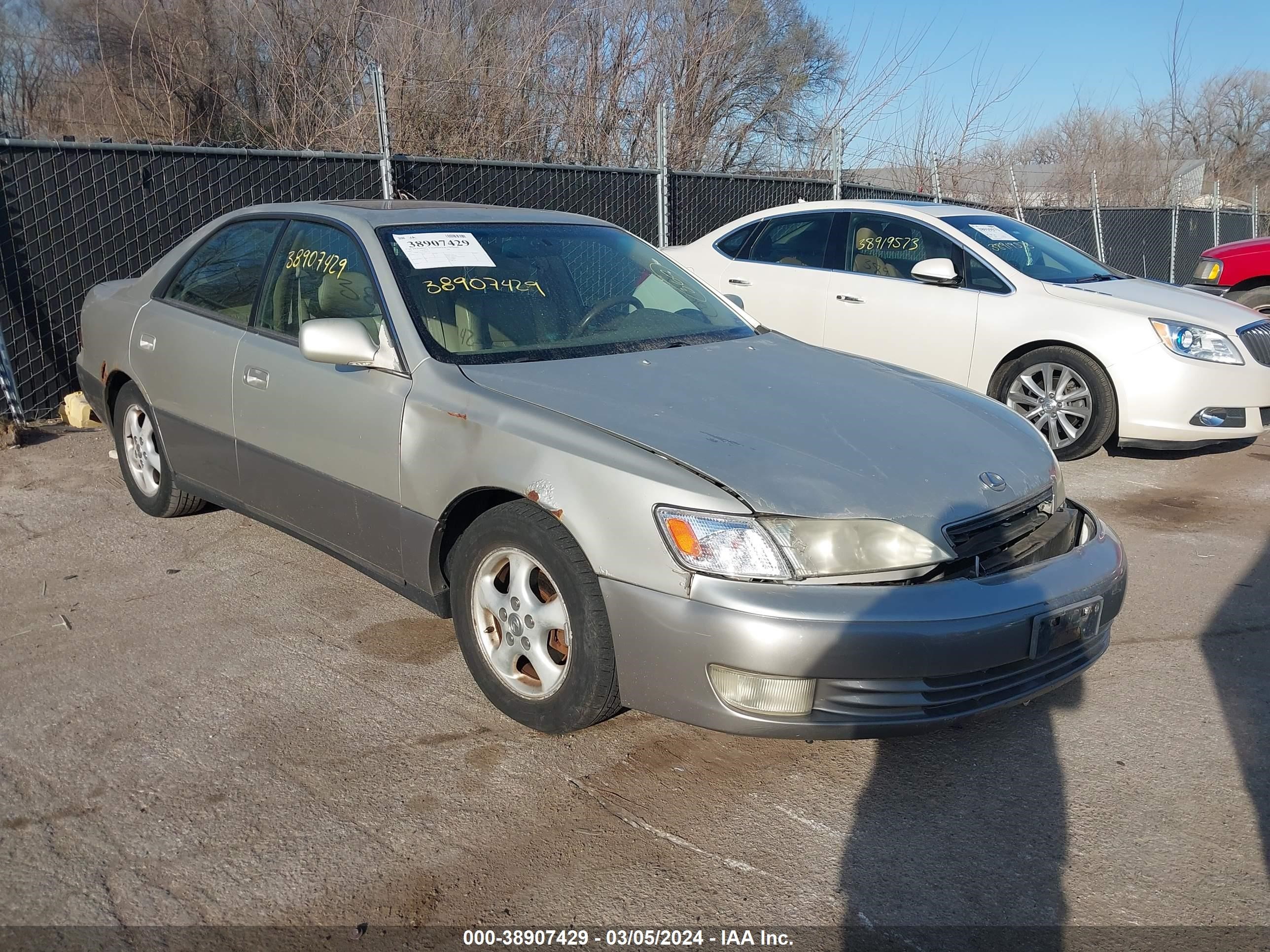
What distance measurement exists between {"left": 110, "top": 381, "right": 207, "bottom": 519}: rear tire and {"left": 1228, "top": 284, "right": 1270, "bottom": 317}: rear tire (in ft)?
30.5

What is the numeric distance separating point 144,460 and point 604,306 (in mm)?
2647

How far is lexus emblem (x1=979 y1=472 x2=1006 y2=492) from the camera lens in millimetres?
3161

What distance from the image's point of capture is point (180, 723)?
3.34 m

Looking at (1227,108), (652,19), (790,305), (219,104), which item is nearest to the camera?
(790,305)

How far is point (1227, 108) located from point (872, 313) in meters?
34.9

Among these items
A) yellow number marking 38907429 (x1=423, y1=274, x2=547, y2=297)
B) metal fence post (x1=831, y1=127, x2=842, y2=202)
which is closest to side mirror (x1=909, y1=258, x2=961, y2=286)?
yellow number marking 38907429 (x1=423, y1=274, x2=547, y2=297)

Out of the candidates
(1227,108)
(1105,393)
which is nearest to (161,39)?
(1105,393)

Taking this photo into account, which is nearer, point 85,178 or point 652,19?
point 85,178

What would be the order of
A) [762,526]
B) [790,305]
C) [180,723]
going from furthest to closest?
[790,305] < [180,723] < [762,526]

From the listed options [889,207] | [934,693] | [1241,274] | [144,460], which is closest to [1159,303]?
[889,207]

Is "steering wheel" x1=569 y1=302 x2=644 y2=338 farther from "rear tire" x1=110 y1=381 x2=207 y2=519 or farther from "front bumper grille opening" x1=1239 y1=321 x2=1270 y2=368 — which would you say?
"front bumper grille opening" x1=1239 y1=321 x2=1270 y2=368

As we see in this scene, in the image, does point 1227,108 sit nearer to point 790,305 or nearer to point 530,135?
point 530,135

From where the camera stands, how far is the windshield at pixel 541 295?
3740mm

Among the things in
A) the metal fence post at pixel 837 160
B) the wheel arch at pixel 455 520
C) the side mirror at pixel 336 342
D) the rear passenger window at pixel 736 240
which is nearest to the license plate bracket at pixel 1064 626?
the wheel arch at pixel 455 520
